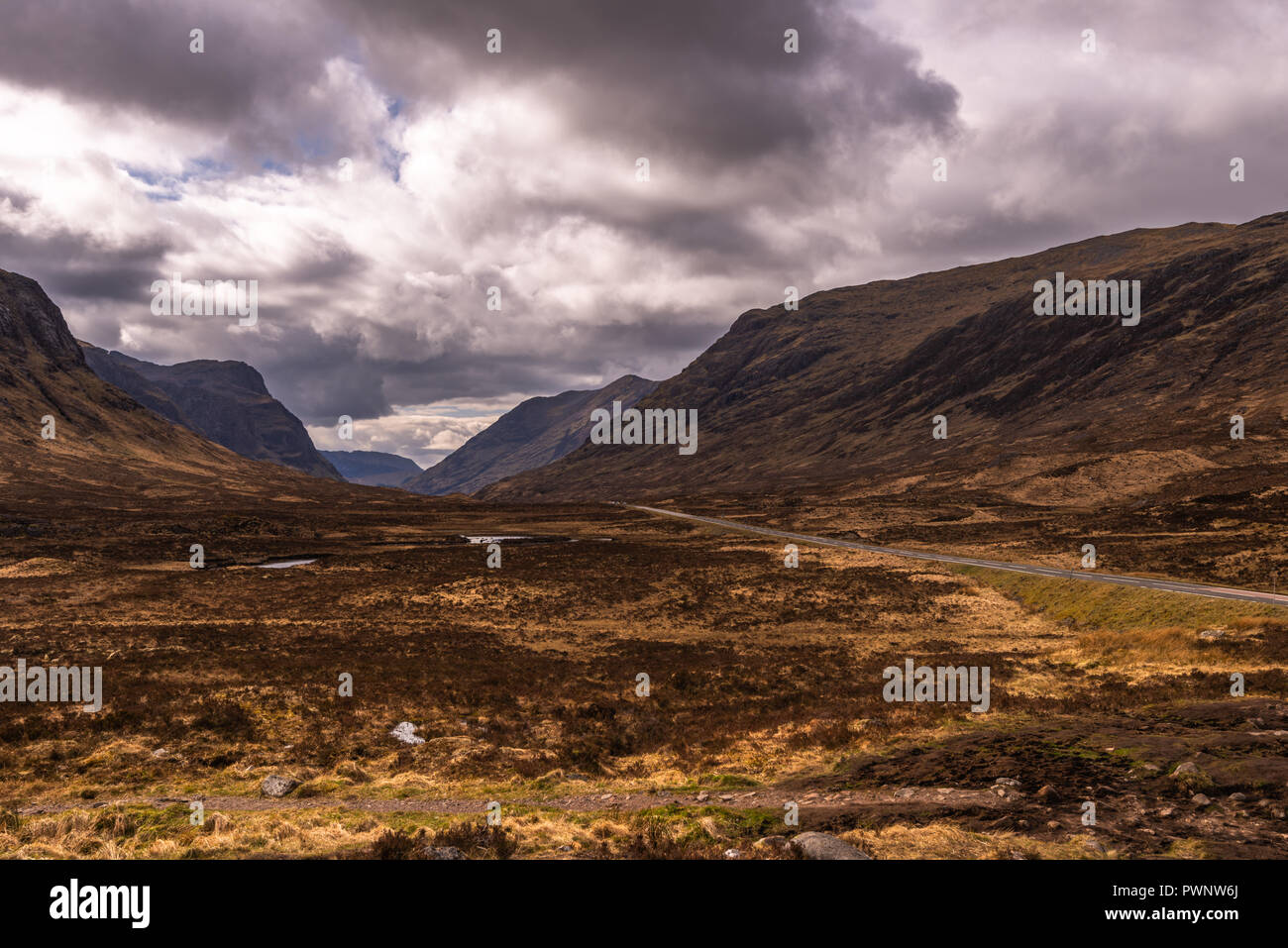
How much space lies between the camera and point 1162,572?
142 feet

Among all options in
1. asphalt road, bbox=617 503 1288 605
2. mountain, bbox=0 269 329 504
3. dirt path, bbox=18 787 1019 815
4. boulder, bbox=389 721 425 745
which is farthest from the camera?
mountain, bbox=0 269 329 504

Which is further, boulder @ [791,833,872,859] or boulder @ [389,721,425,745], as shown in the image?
boulder @ [389,721,425,745]

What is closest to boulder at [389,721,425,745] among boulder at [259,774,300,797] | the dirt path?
boulder at [259,774,300,797]

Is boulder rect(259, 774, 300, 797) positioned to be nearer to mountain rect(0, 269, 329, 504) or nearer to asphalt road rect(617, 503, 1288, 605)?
asphalt road rect(617, 503, 1288, 605)

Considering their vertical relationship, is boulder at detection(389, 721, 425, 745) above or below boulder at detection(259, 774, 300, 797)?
below

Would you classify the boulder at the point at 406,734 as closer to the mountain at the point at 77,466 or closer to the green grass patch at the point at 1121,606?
the green grass patch at the point at 1121,606

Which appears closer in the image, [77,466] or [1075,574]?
[1075,574]

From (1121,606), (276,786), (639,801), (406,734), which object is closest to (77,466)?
(406,734)

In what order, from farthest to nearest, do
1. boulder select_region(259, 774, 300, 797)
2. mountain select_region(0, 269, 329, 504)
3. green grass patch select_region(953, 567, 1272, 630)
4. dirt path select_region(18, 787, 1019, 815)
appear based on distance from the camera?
mountain select_region(0, 269, 329, 504) → green grass patch select_region(953, 567, 1272, 630) → boulder select_region(259, 774, 300, 797) → dirt path select_region(18, 787, 1019, 815)

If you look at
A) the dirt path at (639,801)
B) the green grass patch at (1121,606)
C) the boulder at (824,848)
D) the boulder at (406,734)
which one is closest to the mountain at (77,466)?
the boulder at (406,734)

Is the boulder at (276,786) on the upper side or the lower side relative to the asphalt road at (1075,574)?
lower

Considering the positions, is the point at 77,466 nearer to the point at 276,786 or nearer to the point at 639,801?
the point at 276,786

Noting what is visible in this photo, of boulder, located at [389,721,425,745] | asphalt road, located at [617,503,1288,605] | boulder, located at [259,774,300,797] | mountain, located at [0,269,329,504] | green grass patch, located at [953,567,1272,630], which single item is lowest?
boulder, located at [389,721,425,745]
